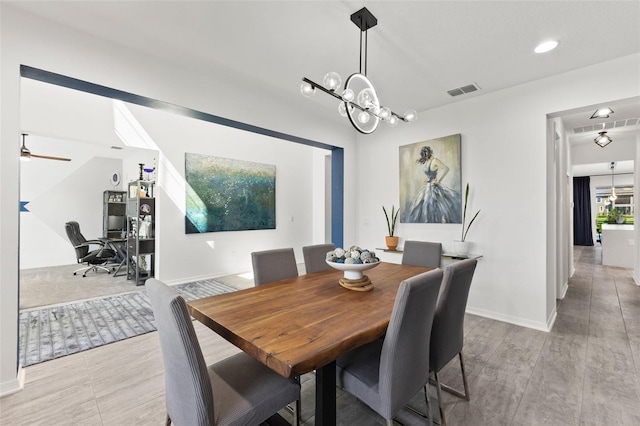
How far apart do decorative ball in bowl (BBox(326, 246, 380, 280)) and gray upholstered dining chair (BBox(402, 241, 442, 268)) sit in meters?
1.12

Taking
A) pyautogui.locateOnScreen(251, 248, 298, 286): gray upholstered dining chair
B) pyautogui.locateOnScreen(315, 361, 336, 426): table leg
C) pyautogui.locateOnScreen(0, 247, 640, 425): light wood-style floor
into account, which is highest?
pyautogui.locateOnScreen(251, 248, 298, 286): gray upholstered dining chair

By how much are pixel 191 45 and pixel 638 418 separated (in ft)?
13.6

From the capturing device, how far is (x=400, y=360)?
1.31 metres

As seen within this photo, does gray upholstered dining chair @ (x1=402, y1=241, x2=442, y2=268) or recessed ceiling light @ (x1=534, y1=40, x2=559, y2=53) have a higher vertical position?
recessed ceiling light @ (x1=534, y1=40, x2=559, y2=53)

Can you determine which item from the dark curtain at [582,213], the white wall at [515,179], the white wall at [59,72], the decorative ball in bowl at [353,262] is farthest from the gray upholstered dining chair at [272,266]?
the dark curtain at [582,213]

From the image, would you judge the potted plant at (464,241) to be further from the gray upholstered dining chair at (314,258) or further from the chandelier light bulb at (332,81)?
the chandelier light bulb at (332,81)

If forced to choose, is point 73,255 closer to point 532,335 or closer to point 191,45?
point 191,45

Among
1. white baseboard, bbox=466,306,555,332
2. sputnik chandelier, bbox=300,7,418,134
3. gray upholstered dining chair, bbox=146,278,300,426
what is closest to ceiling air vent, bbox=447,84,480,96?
sputnik chandelier, bbox=300,7,418,134

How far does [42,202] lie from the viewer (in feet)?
21.3

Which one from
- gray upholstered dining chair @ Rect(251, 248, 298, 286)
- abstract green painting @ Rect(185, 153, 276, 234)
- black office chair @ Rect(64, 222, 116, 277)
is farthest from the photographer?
black office chair @ Rect(64, 222, 116, 277)

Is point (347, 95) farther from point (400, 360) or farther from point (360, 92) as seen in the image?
point (400, 360)

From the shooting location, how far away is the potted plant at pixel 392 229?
411cm

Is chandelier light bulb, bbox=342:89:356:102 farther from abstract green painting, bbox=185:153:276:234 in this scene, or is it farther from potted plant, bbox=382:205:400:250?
abstract green painting, bbox=185:153:276:234

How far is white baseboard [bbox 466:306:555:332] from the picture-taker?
3049 millimetres
